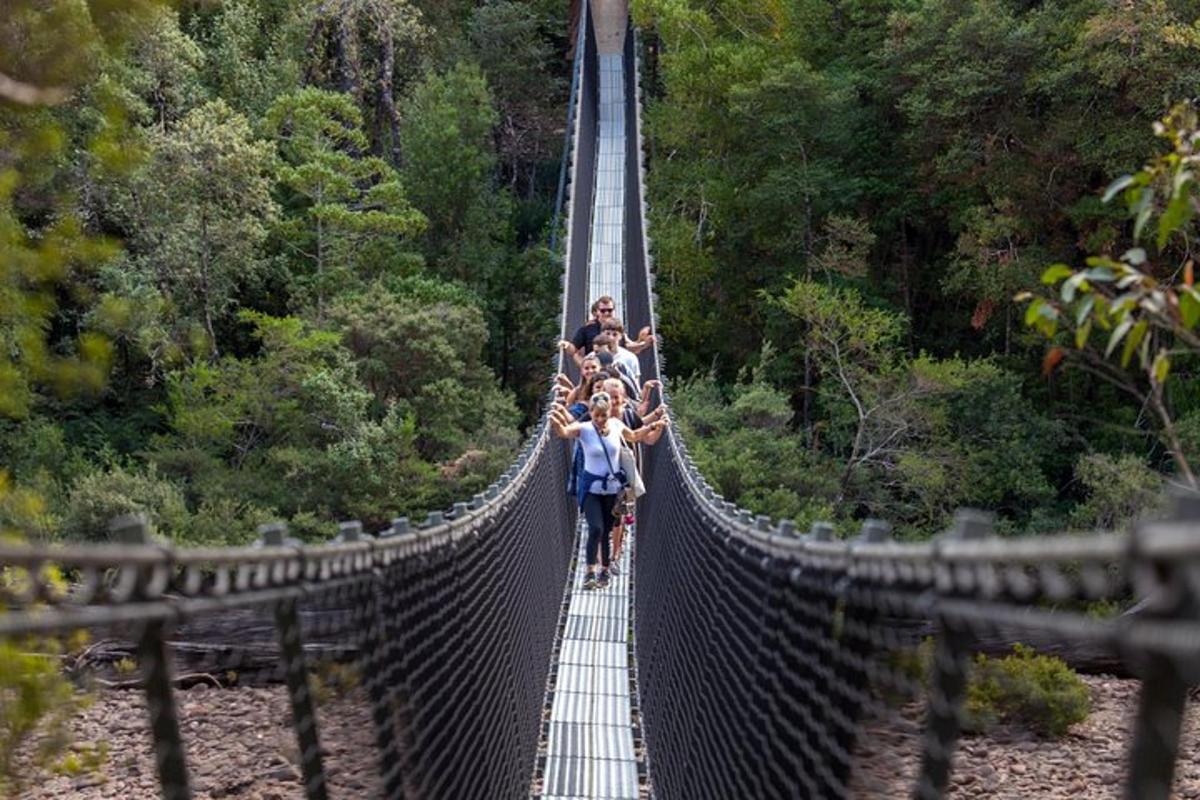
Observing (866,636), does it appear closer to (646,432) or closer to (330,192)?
(646,432)

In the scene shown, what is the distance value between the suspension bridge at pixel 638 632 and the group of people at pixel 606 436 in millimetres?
155

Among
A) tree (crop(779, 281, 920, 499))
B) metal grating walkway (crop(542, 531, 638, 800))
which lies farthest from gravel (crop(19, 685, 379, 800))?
tree (crop(779, 281, 920, 499))

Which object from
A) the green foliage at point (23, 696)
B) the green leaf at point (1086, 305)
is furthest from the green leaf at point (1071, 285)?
the green foliage at point (23, 696)

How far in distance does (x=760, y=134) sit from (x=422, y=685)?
49.5 ft

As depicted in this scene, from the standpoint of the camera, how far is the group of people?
201 inches

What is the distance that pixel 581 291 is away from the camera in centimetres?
1175

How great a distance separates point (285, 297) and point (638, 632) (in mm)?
11614

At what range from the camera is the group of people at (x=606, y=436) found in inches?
201

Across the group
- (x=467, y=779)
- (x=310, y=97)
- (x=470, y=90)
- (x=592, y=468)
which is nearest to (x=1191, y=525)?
(x=467, y=779)

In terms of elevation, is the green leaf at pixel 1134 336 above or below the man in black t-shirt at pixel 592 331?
below

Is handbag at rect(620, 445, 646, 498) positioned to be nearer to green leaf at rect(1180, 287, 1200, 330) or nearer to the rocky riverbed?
the rocky riverbed

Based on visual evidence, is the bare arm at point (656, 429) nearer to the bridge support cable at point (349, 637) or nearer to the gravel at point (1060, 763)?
the bridge support cable at point (349, 637)

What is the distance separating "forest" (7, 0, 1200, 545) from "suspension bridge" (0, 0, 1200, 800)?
5531mm

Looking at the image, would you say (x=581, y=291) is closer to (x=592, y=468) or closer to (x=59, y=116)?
(x=59, y=116)
